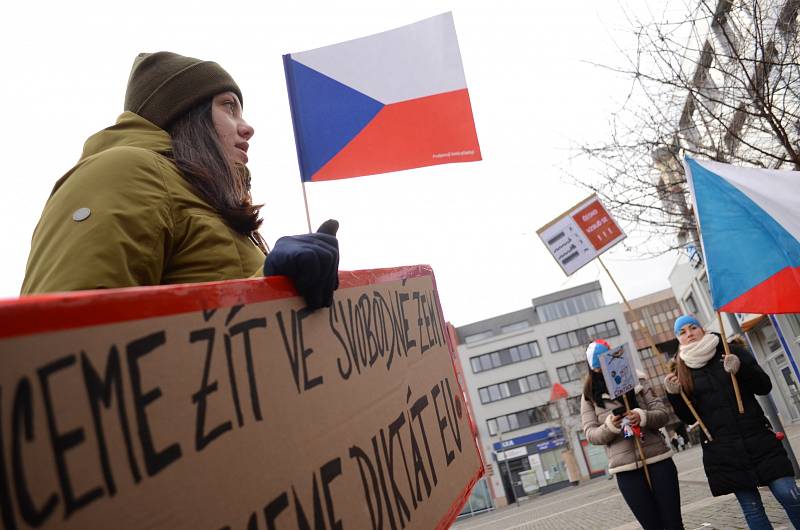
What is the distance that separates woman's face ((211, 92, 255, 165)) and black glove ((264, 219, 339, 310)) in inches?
22.1

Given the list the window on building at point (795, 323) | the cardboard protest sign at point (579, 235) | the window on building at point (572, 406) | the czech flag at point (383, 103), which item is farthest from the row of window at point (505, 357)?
the czech flag at point (383, 103)

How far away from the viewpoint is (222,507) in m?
0.96

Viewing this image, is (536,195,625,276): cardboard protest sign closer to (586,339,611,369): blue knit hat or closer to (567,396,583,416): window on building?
(586,339,611,369): blue knit hat

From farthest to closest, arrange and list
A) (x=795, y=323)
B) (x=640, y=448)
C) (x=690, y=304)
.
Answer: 1. (x=690, y=304)
2. (x=795, y=323)
3. (x=640, y=448)

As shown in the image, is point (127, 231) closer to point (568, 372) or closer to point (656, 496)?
point (656, 496)

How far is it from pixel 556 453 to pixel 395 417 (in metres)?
55.8

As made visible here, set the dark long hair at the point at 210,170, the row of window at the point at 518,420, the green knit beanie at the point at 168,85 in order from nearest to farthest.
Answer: the dark long hair at the point at 210,170
the green knit beanie at the point at 168,85
the row of window at the point at 518,420

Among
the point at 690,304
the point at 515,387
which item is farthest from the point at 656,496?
the point at 515,387

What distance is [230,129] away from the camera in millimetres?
1826

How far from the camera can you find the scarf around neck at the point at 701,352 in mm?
4934

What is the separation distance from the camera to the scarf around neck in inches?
194

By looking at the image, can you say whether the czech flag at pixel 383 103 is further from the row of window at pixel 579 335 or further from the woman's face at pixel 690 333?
the row of window at pixel 579 335

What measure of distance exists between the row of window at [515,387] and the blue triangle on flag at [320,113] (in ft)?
185

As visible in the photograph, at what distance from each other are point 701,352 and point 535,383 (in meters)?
54.3
